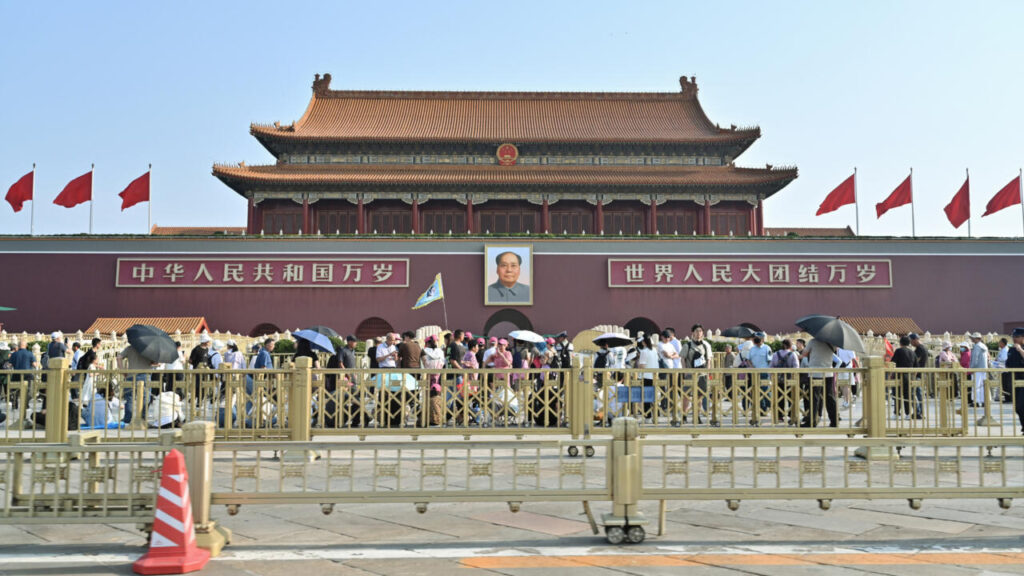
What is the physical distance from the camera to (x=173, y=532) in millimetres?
4008

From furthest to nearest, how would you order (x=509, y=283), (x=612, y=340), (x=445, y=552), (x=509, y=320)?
(x=509, y=320)
(x=509, y=283)
(x=612, y=340)
(x=445, y=552)

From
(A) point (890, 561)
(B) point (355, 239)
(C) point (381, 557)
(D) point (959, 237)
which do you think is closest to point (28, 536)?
(C) point (381, 557)

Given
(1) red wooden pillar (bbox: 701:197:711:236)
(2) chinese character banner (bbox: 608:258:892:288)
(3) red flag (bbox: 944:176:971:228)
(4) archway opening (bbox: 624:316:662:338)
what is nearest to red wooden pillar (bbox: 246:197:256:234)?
(4) archway opening (bbox: 624:316:662:338)

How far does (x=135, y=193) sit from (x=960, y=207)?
22.6m

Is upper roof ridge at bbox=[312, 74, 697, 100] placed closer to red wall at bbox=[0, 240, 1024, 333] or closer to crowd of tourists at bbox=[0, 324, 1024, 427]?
red wall at bbox=[0, 240, 1024, 333]

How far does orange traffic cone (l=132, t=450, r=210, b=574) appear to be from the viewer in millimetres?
3920

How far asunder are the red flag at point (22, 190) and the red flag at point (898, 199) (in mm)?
23282

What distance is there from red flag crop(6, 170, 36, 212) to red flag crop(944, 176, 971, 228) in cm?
2494

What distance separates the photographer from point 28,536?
466cm

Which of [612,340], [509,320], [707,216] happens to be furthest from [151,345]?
[707,216]

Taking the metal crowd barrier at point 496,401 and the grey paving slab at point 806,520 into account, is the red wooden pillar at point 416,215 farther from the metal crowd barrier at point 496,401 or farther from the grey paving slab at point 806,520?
the grey paving slab at point 806,520

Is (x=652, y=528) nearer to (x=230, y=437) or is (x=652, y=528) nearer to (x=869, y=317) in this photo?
(x=230, y=437)

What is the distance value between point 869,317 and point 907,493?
18841 mm

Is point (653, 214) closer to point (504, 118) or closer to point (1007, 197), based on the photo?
point (504, 118)
